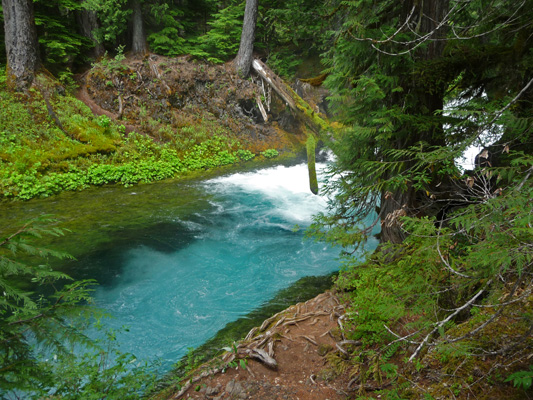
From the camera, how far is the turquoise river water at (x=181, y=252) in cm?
595

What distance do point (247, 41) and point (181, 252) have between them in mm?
13143

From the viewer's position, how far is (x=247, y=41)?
1689 cm

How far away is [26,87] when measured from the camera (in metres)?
12.5

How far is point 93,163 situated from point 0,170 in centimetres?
268

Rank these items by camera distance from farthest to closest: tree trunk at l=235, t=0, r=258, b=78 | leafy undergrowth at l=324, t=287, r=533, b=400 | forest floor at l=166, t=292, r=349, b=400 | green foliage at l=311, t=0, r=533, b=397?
tree trunk at l=235, t=0, r=258, b=78
forest floor at l=166, t=292, r=349, b=400
green foliage at l=311, t=0, r=533, b=397
leafy undergrowth at l=324, t=287, r=533, b=400

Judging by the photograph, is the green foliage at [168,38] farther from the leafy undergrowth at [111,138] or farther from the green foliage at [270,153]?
the green foliage at [270,153]

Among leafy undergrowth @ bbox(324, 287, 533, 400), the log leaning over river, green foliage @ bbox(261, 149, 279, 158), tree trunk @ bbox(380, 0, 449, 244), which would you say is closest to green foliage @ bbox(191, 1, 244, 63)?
the log leaning over river

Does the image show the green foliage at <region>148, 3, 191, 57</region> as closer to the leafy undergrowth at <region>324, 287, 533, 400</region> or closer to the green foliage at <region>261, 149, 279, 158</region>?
the green foliage at <region>261, 149, 279, 158</region>

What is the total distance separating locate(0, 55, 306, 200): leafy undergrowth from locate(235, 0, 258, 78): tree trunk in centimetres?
142

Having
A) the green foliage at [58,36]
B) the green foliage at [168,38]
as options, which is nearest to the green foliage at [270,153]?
the green foliage at [168,38]

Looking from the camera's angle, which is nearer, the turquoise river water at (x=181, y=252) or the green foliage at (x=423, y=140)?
the green foliage at (x=423, y=140)

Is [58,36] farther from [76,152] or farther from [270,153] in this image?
[270,153]

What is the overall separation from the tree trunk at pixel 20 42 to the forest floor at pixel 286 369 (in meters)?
13.9

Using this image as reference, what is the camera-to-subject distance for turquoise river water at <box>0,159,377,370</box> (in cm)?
595
